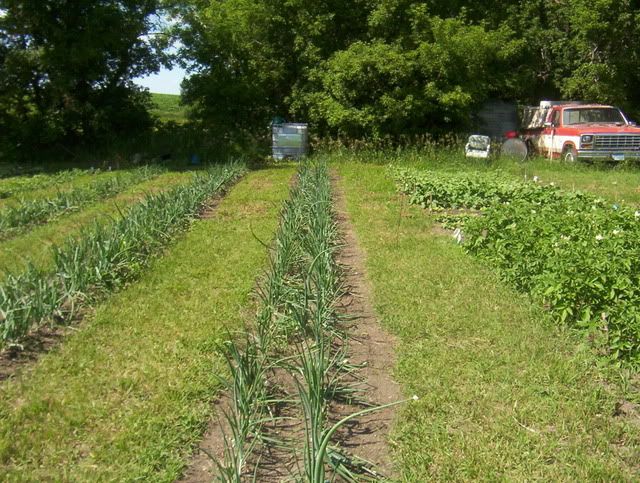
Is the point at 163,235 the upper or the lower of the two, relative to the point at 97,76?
lower

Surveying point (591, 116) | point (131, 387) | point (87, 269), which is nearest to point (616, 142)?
point (591, 116)

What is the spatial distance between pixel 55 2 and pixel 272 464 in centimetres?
1643

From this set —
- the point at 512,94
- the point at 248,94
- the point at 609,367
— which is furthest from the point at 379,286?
the point at 512,94

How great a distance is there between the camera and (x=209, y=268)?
20.6 feet

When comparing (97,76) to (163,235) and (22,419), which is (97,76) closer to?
(163,235)

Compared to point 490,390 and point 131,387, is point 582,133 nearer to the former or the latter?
point 490,390

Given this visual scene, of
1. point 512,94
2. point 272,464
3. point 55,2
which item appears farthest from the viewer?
point 512,94

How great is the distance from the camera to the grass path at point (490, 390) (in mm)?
3029

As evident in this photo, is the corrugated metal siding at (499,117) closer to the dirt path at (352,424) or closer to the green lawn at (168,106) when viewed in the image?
the green lawn at (168,106)

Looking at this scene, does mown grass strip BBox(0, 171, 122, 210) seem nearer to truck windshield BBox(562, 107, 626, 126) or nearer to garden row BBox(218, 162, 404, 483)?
garden row BBox(218, 162, 404, 483)

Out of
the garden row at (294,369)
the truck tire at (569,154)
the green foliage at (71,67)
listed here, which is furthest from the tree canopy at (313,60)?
the garden row at (294,369)

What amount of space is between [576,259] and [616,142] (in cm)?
1190

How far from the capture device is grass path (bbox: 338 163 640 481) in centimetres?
303

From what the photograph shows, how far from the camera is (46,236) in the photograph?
753cm
